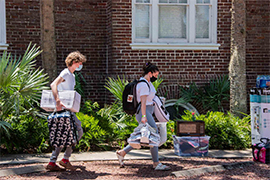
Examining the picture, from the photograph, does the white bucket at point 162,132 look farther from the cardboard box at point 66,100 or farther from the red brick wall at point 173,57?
the red brick wall at point 173,57

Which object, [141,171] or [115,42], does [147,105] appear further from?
[115,42]

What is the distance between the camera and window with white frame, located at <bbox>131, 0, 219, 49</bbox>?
10.5m

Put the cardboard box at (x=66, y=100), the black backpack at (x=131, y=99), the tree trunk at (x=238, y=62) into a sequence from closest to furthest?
the cardboard box at (x=66, y=100), the black backpack at (x=131, y=99), the tree trunk at (x=238, y=62)

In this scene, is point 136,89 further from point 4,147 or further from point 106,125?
point 4,147

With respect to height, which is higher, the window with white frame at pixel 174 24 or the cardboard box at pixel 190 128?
the window with white frame at pixel 174 24

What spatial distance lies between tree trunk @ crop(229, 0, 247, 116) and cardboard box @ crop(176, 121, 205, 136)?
6.52 ft

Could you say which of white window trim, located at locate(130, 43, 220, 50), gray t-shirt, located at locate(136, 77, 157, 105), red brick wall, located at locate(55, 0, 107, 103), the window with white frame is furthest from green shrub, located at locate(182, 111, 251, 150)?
red brick wall, located at locate(55, 0, 107, 103)

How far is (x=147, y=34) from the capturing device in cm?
1064

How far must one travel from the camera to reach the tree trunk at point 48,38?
8.80 metres

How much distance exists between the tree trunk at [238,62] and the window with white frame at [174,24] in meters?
1.51

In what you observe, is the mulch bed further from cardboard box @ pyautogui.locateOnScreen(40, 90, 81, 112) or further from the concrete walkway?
cardboard box @ pyautogui.locateOnScreen(40, 90, 81, 112)

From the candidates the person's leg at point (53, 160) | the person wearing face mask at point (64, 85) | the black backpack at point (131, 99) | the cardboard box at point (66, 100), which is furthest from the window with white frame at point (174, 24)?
the person's leg at point (53, 160)

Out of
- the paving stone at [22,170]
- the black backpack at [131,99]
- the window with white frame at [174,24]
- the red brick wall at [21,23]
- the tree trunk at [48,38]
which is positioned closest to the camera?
the paving stone at [22,170]

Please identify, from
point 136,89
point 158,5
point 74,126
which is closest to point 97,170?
point 74,126
